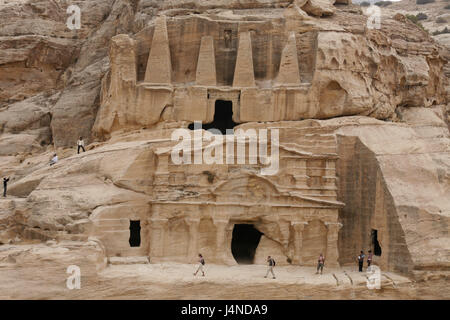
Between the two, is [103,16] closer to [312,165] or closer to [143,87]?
[143,87]

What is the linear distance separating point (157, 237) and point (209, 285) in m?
4.58

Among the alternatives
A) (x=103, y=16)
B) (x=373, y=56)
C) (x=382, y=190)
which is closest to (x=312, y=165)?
(x=382, y=190)

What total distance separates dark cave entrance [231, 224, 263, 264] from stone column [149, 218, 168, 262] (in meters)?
5.06

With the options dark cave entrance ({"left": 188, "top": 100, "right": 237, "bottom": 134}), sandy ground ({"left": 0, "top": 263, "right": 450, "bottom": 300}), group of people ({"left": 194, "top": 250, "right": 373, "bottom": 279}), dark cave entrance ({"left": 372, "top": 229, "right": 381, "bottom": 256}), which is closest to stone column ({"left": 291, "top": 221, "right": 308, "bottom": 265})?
group of people ({"left": 194, "top": 250, "right": 373, "bottom": 279})

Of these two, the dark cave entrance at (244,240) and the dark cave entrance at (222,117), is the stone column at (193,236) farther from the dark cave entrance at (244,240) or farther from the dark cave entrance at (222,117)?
the dark cave entrance at (222,117)

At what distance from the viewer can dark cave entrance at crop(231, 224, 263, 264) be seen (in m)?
29.6

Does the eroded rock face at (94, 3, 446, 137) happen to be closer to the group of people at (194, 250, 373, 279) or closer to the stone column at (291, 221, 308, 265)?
the stone column at (291, 221, 308, 265)

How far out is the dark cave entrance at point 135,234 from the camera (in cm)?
2753

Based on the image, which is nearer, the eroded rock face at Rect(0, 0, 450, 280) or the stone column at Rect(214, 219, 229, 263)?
the eroded rock face at Rect(0, 0, 450, 280)

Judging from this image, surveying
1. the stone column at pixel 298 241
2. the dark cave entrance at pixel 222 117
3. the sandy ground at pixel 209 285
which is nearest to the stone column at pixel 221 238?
the sandy ground at pixel 209 285

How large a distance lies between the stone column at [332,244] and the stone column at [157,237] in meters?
8.31

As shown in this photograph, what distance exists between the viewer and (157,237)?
25984 mm

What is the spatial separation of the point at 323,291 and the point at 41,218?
1368 cm
